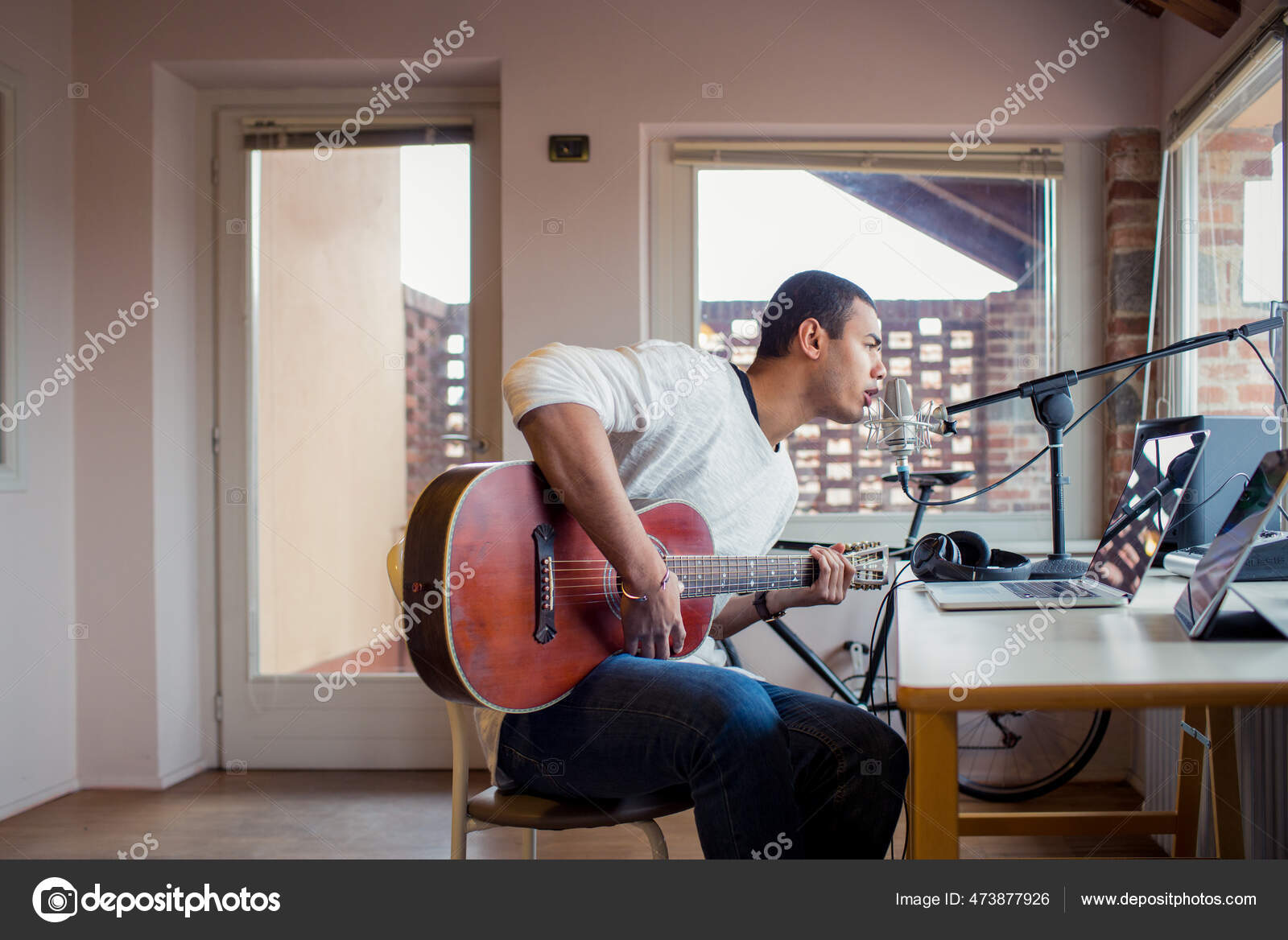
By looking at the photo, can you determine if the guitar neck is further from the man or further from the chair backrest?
the chair backrest

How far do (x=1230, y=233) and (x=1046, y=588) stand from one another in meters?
1.56

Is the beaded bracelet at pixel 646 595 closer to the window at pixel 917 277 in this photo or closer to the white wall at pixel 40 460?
the window at pixel 917 277

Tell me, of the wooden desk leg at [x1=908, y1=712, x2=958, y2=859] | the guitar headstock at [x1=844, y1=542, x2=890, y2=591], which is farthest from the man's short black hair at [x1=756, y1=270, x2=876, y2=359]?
the wooden desk leg at [x1=908, y1=712, x2=958, y2=859]

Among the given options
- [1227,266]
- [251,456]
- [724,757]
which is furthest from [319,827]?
[1227,266]

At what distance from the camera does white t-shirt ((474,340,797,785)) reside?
1341 mm

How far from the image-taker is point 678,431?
152 centimetres

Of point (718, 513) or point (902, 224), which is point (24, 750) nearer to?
point (718, 513)

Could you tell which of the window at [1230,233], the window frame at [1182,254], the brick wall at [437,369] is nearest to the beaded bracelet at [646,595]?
the window at [1230,233]

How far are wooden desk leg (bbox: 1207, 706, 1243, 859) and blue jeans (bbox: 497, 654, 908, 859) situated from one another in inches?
25.6

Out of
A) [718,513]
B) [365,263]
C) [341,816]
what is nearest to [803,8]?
[365,263]

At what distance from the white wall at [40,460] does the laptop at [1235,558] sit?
291cm

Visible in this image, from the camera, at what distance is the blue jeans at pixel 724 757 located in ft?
3.79

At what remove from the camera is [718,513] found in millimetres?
1593

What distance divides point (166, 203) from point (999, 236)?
2699mm
